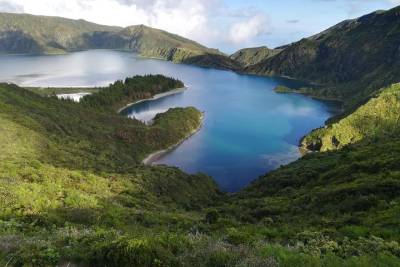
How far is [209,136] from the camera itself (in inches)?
6683

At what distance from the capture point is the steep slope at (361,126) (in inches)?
5709

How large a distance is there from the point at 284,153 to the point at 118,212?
114m

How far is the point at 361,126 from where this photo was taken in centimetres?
15050

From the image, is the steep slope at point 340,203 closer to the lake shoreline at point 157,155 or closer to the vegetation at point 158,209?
the vegetation at point 158,209

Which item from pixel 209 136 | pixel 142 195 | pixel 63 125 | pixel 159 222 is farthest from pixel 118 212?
pixel 209 136

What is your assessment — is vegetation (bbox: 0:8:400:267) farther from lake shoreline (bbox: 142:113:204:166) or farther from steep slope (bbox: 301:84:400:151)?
lake shoreline (bbox: 142:113:204:166)

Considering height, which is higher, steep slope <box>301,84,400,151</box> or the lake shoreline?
steep slope <box>301,84,400,151</box>

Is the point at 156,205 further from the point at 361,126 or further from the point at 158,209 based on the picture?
the point at 361,126

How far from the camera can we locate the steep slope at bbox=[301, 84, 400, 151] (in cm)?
14500

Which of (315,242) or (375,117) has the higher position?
(315,242)

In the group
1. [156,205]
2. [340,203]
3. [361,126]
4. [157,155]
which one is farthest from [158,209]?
[361,126]

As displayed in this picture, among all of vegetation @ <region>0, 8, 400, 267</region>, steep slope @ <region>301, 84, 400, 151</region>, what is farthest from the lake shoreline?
steep slope @ <region>301, 84, 400, 151</region>

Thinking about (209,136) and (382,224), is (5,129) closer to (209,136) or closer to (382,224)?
(382,224)

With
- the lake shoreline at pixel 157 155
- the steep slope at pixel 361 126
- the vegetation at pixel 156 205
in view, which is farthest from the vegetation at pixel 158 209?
the steep slope at pixel 361 126
